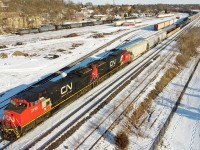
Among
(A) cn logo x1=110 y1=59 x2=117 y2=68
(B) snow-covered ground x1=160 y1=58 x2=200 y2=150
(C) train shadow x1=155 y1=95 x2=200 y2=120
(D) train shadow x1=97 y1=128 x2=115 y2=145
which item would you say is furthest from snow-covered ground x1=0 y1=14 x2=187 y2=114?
(B) snow-covered ground x1=160 y1=58 x2=200 y2=150

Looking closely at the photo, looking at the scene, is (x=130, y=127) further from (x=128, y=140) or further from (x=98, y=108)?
(x=98, y=108)

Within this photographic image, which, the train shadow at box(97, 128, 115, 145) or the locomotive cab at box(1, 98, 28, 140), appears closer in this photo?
the locomotive cab at box(1, 98, 28, 140)

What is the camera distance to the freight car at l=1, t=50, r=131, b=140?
54.7 ft

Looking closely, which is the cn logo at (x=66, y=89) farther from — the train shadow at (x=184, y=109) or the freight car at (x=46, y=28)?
the freight car at (x=46, y=28)

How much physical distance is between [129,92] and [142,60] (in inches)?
616

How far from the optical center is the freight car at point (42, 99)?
16672 millimetres

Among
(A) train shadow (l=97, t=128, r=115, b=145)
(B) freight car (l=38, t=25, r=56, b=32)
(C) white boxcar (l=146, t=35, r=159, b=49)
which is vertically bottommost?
(A) train shadow (l=97, t=128, r=115, b=145)

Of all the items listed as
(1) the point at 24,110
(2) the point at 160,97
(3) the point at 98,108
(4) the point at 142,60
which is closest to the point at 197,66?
(4) the point at 142,60

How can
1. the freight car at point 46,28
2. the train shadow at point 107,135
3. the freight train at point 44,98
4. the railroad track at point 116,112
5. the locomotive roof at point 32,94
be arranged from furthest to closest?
the freight car at point 46,28 < the train shadow at point 107,135 < the railroad track at point 116,112 < the locomotive roof at point 32,94 < the freight train at point 44,98

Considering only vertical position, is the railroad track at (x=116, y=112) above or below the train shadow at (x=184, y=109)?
above

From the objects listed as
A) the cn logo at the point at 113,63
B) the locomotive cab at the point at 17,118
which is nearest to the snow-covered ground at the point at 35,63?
the locomotive cab at the point at 17,118

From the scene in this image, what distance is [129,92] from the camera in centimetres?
2656

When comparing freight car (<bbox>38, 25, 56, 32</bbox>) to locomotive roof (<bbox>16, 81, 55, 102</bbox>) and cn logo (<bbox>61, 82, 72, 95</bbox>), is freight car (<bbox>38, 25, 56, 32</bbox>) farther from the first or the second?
locomotive roof (<bbox>16, 81, 55, 102</bbox>)

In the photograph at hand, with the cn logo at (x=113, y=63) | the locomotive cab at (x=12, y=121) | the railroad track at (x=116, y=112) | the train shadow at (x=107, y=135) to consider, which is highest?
the cn logo at (x=113, y=63)
